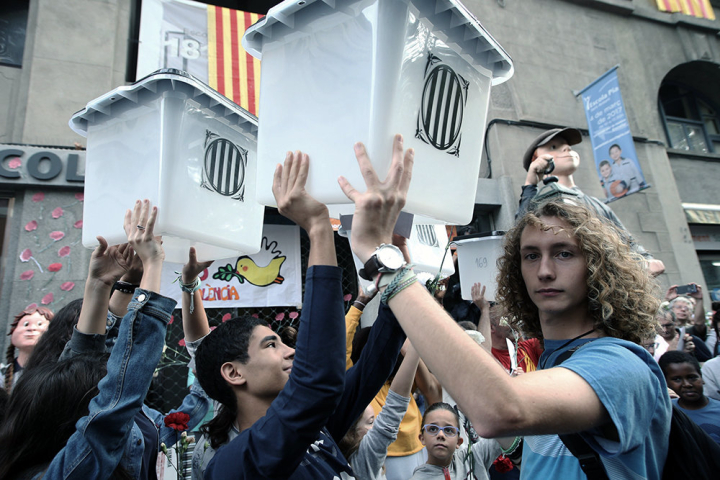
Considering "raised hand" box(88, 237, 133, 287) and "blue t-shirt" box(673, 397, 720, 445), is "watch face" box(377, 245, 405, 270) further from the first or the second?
"blue t-shirt" box(673, 397, 720, 445)

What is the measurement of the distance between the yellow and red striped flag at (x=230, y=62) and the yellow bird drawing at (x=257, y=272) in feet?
6.03

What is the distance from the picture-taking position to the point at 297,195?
1109 mm

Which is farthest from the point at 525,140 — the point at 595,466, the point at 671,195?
the point at 595,466

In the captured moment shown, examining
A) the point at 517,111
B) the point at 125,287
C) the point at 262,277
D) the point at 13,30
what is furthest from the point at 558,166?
the point at 13,30

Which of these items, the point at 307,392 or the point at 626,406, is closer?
the point at 626,406

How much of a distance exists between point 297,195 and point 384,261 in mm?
302

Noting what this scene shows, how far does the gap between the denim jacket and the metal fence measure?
6.68 ft

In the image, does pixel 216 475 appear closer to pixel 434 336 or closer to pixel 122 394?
pixel 122 394

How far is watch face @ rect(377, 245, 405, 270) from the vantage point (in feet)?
3.09

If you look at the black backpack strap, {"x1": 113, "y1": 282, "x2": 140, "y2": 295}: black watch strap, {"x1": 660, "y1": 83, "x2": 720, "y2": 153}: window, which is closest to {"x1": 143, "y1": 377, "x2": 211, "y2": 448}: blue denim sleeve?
{"x1": 113, "y1": 282, "x2": 140, "y2": 295}: black watch strap

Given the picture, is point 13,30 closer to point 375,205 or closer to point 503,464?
point 375,205

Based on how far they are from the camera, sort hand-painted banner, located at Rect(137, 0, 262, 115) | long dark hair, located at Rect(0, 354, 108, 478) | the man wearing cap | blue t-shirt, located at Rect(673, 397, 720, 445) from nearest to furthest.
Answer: long dark hair, located at Rect(0, 354, 108, 478), the man wearing cap, blue t-shirt, located at Rect(673, 397, 720, 445), hand-painted banner, located at Rect(137, 0, 262, 115)

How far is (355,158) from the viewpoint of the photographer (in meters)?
1.09

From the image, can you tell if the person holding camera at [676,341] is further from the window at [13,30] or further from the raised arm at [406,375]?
the window at [13,30]
